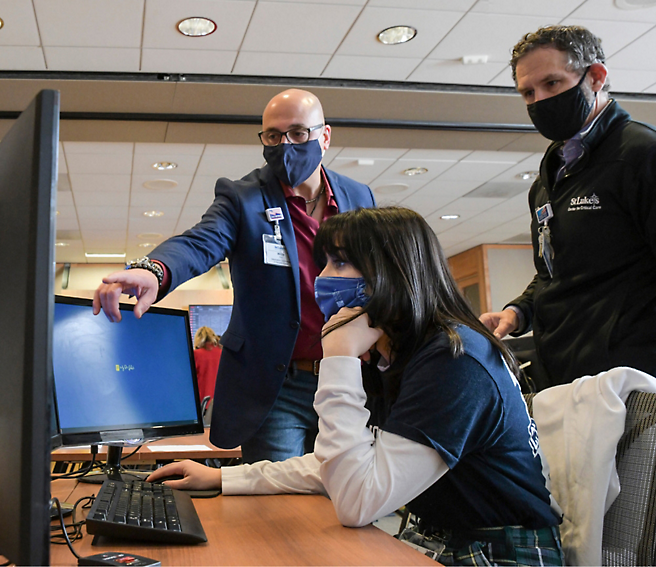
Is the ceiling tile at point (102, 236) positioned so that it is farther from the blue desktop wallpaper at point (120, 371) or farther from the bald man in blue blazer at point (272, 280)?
the blue desktop wallpaper at point (120, 371)

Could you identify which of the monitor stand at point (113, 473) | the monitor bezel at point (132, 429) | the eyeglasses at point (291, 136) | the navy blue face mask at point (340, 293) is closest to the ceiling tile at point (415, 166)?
the eyeglasses at point (291, 136)

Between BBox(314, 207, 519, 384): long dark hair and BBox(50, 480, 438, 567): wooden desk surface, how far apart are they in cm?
31

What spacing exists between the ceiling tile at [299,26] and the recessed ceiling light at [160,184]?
2.66m

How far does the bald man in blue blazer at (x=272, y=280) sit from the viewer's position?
156 cm

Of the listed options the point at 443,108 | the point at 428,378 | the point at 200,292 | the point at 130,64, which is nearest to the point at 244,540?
the point at 428,378

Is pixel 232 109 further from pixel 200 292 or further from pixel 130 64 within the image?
pixel 200 292

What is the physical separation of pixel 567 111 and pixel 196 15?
2759mm

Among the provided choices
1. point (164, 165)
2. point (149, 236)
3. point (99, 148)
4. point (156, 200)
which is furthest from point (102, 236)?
point (99, 148)

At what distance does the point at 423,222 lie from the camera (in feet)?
3.98

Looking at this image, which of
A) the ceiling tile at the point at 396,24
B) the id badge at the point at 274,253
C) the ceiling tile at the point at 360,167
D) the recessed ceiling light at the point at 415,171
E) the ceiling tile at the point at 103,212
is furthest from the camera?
the ceiling tile at the point at 103,212

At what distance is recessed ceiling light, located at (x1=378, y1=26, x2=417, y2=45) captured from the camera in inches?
159

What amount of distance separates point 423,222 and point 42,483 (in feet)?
2.80

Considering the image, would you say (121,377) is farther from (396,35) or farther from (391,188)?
(391,188)

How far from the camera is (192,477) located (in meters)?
1.25
